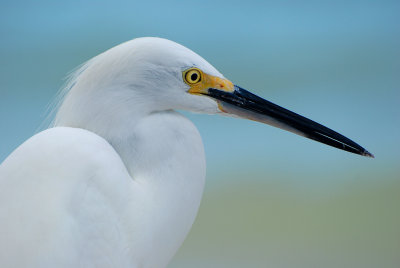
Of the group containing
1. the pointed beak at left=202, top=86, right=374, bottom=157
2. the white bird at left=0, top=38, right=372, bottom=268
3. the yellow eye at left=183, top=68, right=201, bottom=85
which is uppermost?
the pointed beak at left=202, top=86, right=374, bottom=157

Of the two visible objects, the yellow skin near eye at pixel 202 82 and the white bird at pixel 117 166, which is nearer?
the white bird at pixel 117 166

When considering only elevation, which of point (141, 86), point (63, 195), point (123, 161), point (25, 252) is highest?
point (141, 86)

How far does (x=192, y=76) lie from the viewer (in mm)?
1105

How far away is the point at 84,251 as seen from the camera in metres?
0.97

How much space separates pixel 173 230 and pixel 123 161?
18cm

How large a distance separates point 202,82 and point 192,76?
0.03 meters

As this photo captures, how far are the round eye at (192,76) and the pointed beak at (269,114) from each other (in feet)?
0.13

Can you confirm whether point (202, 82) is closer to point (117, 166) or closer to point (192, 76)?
point (192, 76)

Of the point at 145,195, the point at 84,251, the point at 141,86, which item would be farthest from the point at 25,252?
the point at 141,86

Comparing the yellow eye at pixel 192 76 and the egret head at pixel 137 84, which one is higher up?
the yellow eye at pixel 192 76

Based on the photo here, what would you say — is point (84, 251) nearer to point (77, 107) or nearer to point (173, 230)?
point (173, 230)

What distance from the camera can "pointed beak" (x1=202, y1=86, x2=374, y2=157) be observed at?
1172 mm

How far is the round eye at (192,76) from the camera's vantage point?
110 centimetres

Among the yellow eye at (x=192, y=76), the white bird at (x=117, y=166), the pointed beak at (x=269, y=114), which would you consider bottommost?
the white bird at (x=117, y=166)
